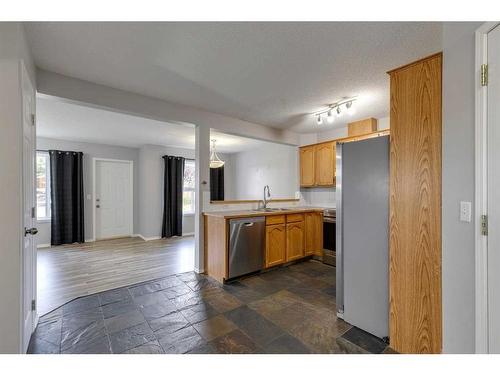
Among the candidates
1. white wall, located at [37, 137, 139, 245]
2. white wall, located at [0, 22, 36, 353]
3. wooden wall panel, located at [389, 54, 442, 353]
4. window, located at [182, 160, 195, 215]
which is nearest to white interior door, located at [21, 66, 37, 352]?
white wall, located at [0, 22, 36, 353]

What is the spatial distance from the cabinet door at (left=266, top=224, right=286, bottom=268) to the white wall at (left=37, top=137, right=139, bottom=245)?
4261 millimetres

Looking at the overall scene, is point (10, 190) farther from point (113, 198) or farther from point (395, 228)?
point (113, 198)

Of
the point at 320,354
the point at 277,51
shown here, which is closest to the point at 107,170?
the point at 277,51

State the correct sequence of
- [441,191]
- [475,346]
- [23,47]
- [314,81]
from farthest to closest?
[314,81] → [23,47] → [441,191] → [475,346]

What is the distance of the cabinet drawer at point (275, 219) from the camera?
10.9 ft

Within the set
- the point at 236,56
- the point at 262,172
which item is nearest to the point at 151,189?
the point at 262,172

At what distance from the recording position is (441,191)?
1401mm

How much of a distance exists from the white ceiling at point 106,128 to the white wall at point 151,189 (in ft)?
0.95

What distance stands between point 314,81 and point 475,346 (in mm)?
2406

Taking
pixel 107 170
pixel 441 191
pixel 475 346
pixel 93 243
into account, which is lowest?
pixel 93 243

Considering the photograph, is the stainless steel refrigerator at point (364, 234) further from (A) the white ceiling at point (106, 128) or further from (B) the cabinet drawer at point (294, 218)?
(A) the white ceiling at point (106, 128)

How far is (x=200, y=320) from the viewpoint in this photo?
2062 mm

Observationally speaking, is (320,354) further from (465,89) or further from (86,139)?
(86,139)

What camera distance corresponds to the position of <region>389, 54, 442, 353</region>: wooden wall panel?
144 centimetres
